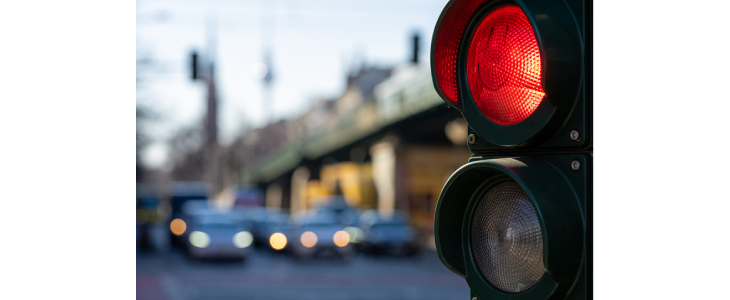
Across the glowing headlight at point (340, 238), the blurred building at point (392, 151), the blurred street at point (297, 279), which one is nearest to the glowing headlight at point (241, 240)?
the blurred street at point (297, 279)

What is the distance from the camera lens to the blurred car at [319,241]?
2597 centimetres

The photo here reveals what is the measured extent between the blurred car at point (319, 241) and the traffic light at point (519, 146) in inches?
950

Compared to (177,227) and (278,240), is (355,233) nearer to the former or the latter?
(278,240)

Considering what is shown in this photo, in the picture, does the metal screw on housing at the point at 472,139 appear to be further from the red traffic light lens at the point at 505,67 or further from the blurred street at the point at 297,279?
the blurred street at the point at 297,279

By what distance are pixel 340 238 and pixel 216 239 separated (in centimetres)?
433

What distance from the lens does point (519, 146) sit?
186 centimetres

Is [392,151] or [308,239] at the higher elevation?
[392,151]

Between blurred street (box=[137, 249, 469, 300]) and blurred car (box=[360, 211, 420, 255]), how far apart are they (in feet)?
2.37

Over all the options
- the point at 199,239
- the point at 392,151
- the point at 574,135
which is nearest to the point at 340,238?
the point at 199,239

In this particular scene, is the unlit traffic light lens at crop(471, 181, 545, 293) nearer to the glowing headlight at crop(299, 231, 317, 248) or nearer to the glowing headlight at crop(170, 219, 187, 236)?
the glowing headlight at crop(299, 231, 317, 248)

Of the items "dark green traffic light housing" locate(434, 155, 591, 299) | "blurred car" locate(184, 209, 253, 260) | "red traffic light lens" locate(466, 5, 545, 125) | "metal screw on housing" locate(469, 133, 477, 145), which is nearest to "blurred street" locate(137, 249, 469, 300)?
"blurred car" locate(184, 209, 253, 260)

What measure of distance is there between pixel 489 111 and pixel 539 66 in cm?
19

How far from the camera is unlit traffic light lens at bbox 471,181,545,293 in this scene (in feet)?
5.89
